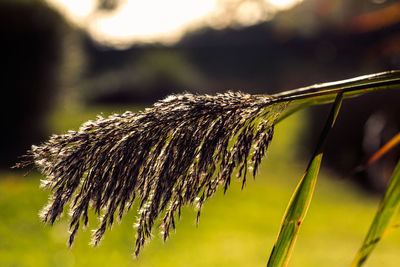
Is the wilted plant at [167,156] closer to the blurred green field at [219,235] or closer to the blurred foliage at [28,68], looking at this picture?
the blurred green field at [219,235]

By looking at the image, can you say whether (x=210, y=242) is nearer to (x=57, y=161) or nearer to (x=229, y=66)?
(x=57, y=161)

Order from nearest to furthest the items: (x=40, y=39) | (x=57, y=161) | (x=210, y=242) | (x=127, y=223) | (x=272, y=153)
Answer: (x=57, y=161) → (x=210, y=242) → (x=127, y=223) → (x=40, y=39) → (x=272, y=153)

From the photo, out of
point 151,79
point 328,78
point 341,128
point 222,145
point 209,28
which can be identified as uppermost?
point 209,28

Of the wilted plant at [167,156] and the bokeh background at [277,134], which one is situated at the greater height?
the bokeh background at [277,134]

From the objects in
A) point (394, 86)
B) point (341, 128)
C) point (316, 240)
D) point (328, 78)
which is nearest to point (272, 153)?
point (328, 78)

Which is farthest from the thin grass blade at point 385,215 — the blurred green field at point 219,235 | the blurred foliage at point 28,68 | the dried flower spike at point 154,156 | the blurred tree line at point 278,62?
the blurred foliage at point 28,68
